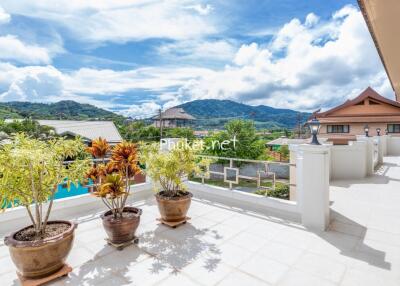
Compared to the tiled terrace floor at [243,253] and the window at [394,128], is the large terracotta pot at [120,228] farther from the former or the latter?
the window at [394,128]

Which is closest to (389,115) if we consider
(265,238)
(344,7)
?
(344,7)

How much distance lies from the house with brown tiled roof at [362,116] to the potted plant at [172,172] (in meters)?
16.8

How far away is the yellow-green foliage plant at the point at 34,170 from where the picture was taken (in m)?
2.09

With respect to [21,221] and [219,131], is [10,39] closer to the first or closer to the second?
[21,221]

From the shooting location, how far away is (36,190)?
2.30 m

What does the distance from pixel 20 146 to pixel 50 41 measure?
35.3 feet

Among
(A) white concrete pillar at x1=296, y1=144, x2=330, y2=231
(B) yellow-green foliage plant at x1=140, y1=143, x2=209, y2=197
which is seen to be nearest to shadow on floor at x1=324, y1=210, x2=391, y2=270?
(A) white concrete pillar at x1=296, y1=144, x2=330, y2=231

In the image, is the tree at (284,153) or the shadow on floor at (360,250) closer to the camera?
the shadow on floor at (360,250)

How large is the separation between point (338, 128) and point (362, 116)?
1.82 m

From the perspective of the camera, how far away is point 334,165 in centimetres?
654

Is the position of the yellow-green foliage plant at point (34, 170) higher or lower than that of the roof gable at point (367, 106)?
lower

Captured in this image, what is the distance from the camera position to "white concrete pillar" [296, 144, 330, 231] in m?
3.21

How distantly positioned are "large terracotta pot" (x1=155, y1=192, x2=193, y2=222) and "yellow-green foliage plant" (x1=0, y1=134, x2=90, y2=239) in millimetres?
1306

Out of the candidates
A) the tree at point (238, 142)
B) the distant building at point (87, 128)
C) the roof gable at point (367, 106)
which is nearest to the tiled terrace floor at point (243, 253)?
the tree at point (238, 142)
